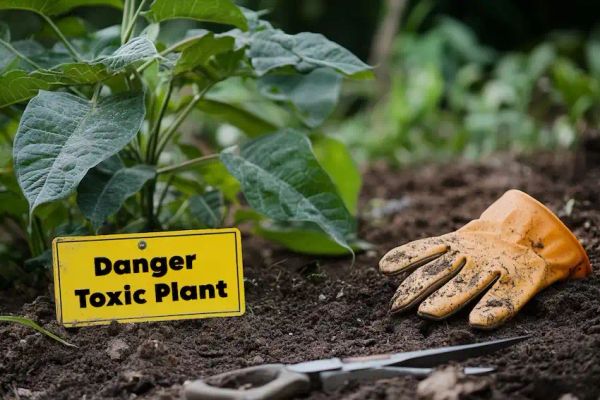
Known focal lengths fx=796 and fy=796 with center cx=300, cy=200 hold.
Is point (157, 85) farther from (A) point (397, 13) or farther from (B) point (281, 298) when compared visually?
(A) point (397, 13)

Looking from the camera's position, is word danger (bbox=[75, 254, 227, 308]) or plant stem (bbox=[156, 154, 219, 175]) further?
plant stem (bbox=[156, 154, 219, 175])

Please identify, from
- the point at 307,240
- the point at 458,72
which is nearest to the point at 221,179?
the point at 307,240

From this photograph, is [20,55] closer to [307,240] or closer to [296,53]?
[296,53]

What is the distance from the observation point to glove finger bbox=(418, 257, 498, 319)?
148cm

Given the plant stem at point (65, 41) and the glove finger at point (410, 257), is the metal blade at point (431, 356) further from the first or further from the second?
the plant stem at point (65, 41)

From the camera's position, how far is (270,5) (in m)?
5.25

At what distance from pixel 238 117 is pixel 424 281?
0.76 metres

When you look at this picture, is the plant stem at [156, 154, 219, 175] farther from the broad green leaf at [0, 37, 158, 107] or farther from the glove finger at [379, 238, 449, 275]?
the glove finger at [379, 238, 449, 275]

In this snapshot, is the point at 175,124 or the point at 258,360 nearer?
the point at 258,360

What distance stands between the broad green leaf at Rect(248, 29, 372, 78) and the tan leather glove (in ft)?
1.36

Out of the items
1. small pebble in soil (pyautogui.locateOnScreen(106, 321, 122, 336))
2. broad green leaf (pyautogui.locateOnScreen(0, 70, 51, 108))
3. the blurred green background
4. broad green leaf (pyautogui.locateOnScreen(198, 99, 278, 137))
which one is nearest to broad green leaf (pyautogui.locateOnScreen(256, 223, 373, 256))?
broad green leaf (pyautogui.locateOnScreen(198, 99, 278, 137))

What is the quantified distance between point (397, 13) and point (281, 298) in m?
3.14

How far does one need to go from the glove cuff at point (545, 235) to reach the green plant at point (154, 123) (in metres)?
0.34

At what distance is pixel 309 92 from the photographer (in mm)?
2010
